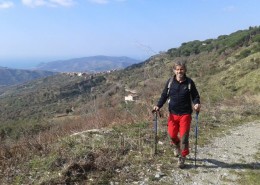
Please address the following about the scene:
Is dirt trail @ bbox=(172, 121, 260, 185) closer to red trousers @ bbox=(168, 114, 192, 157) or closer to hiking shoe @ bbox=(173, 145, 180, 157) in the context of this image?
hiking shoe @ bbox=(173, 145, 180, 157)

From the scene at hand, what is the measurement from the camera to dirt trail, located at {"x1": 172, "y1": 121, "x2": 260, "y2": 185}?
6828mm

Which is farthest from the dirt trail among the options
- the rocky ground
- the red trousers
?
A: the red trousers

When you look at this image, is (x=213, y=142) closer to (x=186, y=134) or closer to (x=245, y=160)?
(x=245, y=160)

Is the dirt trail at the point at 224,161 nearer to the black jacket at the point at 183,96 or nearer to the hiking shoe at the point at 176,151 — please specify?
the hiking shoe at the point at 176,151

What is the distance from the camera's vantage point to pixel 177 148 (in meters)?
7.64

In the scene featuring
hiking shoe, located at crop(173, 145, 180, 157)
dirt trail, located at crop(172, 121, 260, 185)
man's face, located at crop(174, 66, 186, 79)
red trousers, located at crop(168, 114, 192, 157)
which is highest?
man's face, located at crop(174, 66, 186, 79)

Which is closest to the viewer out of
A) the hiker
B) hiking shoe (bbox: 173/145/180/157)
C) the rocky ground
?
the rocky ground

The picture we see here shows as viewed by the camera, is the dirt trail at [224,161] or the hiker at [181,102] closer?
the dirt trail at [224,161]

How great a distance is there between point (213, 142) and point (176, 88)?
3.49m

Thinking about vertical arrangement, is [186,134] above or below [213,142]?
above

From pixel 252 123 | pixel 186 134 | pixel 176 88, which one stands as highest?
pixel 176 88

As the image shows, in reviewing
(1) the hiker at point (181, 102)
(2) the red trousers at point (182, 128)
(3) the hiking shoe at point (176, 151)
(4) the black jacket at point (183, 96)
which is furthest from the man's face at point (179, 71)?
(3) the hiking shoe at point (176, 151)

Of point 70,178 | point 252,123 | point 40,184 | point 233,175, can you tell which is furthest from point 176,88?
point 252,123

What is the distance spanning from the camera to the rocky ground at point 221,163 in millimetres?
6781
